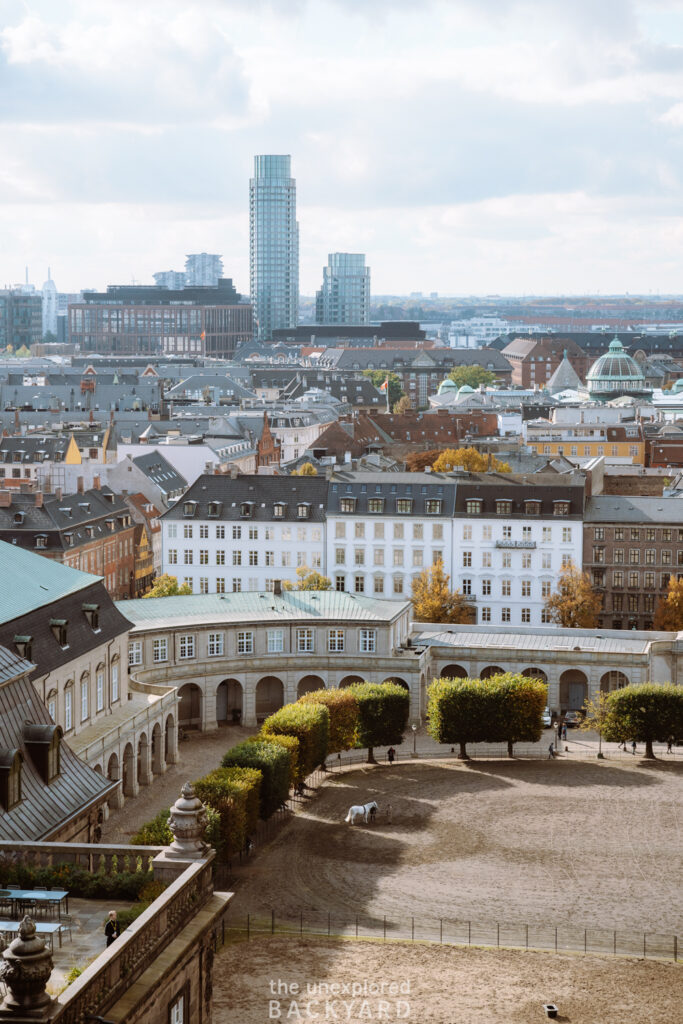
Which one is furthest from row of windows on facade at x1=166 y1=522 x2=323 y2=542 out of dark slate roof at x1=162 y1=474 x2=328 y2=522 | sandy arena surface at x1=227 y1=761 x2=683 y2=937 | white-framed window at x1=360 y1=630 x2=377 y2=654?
sandy arena surface at x1=227 y1=761 x2=683 y2=937

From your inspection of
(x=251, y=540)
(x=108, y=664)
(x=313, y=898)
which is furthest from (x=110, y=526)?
(x=313, y=898)

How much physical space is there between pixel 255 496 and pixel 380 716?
46.4 meters

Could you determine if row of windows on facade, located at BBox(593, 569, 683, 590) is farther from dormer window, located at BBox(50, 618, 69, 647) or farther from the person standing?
the person standing

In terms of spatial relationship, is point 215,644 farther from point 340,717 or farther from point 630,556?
point 630,556

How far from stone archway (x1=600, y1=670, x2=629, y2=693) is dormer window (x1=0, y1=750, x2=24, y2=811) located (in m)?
69.1

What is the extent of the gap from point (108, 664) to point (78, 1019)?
6188 centimetres

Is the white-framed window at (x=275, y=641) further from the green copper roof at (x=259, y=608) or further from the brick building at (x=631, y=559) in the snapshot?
the brick building at (x=631, y=559)

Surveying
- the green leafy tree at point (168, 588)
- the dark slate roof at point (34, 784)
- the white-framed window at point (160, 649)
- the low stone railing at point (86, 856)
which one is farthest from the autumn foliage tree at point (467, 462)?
the low stone railing at point (86, 856)

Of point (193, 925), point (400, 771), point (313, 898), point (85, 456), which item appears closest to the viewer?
point (193, 925)

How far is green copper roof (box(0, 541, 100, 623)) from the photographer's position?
254 ft

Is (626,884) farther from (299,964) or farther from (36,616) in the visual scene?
(36,616)

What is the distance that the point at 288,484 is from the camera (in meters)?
143

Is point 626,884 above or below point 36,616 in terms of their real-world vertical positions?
below

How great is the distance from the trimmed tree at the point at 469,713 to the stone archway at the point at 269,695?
1664cm
